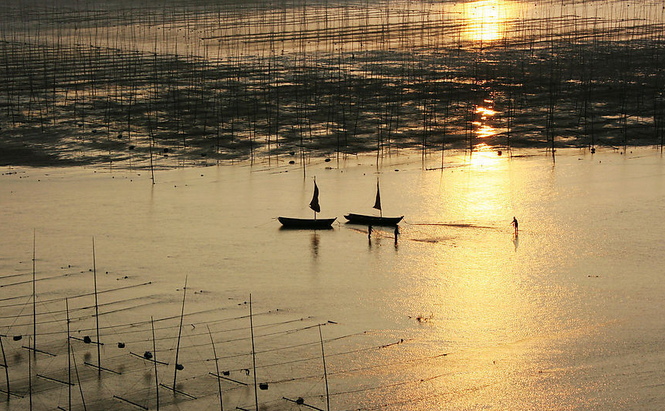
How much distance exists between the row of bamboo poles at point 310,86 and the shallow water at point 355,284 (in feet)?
18.2

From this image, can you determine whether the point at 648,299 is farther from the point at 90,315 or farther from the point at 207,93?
the point at 207,93

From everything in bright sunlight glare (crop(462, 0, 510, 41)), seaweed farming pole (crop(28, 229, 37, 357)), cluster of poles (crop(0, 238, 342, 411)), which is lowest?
cluster of poles (crop(0, 238, 342, 411))

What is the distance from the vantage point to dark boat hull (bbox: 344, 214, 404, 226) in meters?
33.4

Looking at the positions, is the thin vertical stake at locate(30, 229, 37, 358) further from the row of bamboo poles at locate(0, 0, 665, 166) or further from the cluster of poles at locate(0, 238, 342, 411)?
the row of bamboo poles at locate(0, 0, 665, 166)

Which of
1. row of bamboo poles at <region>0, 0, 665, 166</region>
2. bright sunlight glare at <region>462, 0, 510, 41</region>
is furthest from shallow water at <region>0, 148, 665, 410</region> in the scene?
bright sunlight glare at <region>462, 0, 510, 41</region>

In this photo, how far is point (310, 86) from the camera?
5600cm

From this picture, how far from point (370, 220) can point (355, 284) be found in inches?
255

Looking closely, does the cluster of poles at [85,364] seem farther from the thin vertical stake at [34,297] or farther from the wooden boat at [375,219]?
the wooden boat at [375,219]

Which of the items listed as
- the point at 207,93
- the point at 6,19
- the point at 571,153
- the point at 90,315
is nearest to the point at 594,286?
the point at 90,315

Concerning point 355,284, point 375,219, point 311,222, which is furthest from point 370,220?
point 355,284

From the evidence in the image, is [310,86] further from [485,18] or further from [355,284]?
[485,18]

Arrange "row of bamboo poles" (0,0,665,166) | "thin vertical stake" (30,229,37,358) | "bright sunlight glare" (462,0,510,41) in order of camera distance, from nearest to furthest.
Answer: "thin vertical stake" (30,229,37,358) → "row of bamboo poles" (0,0,665,166) → "bright sunlight glare" (462,0,510,41)

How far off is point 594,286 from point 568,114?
26.4 metres

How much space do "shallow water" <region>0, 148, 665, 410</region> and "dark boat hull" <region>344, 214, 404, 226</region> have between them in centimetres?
55
